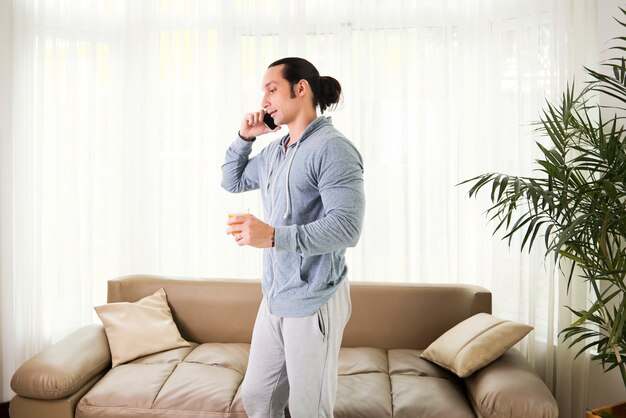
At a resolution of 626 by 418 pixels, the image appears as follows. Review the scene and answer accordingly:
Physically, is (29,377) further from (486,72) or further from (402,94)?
(486,72)

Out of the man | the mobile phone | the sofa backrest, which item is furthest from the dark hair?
the sofa backrest

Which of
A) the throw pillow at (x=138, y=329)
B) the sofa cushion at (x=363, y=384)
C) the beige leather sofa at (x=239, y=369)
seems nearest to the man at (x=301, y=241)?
the sofa cushion at (x=363, y=384)

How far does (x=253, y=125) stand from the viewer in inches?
81.2

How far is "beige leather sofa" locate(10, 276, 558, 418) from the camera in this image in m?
2.36

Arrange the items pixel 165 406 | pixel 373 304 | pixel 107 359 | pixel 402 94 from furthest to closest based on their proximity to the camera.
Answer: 1. pixel 402 94
2. pixel 373 304
3. pixel 107 359
4. pixel 165 406

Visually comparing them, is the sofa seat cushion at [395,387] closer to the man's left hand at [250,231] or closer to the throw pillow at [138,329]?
the throw pillow at [138,329]

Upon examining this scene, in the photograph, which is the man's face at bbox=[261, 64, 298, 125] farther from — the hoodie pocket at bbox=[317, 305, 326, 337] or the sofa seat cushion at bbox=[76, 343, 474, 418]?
the sofa seat cushion at bbox=[76, 343, 474, 418]

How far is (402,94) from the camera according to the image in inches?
131

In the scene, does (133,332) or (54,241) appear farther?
(54,241)

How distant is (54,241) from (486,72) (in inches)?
104

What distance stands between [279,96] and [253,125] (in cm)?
18

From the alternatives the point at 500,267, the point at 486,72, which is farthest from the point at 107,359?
the point at 486,72

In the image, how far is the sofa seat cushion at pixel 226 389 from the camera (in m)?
2.37

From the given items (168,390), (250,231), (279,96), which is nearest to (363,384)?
(168,390)
